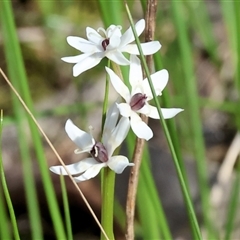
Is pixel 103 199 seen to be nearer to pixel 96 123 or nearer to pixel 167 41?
pixel 96 123

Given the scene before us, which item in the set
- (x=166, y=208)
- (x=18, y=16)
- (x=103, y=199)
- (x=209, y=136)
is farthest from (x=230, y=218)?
(x=18, y=16)

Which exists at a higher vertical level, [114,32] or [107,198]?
[114,32]

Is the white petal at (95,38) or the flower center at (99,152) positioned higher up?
the white petal at (95,38)

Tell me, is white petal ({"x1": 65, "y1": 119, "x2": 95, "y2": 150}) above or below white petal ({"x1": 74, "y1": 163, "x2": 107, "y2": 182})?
above

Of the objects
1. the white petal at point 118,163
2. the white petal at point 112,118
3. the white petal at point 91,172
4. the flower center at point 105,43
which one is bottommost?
the white petal at point 91,172

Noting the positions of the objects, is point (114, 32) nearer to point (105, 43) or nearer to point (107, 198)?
point (105, 43)

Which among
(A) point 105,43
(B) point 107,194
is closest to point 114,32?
(A) point 105,43
